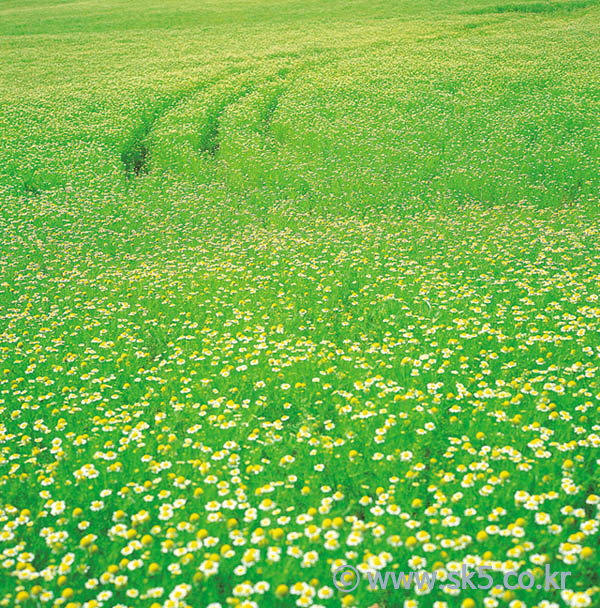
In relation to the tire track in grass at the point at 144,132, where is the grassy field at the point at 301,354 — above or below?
below

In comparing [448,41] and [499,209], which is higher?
[448,41]

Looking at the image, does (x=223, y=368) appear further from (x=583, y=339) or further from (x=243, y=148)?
(x=243, y=148)

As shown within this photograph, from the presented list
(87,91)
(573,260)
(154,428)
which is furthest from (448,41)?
(154,428)

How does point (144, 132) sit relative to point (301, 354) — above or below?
above

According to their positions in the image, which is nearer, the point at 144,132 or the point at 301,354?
the point at 301,354

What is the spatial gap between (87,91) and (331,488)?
26141 millimetres

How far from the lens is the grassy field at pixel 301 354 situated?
414 centimetres

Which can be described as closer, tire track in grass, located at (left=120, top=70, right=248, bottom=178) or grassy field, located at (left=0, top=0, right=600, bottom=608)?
grassy field, located at (left=0, top=0, right=600, bottom=608)

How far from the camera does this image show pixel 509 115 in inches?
733

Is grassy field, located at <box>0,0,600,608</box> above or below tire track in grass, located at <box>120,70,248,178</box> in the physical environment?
below

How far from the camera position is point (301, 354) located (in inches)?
284

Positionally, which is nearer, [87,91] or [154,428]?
[154,428]

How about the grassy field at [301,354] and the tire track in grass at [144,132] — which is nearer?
the grassy field at [301,354]

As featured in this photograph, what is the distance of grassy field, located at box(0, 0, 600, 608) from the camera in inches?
163
